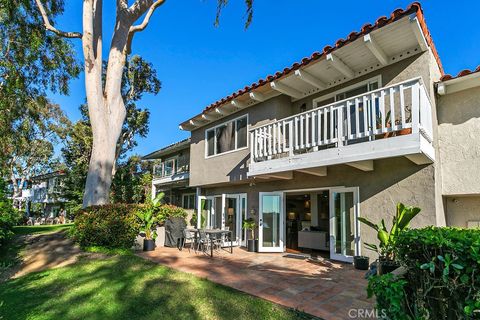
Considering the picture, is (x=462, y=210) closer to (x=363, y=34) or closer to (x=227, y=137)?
(x=363, y=34)

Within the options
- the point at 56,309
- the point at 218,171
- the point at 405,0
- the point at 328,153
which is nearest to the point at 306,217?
the point at 218,171

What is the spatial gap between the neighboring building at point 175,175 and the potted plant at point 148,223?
6894 millimetres

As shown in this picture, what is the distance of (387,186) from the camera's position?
8.06 m

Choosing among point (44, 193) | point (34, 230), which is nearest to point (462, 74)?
point (34, 230)

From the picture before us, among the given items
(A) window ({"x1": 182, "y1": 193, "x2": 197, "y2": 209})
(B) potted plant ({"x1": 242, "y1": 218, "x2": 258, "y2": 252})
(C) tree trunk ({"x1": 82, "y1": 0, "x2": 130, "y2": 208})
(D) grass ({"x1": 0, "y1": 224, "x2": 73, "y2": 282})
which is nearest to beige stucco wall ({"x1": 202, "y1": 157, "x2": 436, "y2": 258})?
(B) potted plant ({"x1": 242, "y1": 218, "x2": 258, "y2": 252})

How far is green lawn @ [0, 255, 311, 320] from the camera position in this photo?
4.99m

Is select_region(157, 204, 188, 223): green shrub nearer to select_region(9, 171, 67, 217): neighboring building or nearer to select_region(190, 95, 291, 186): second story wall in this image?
select_region(190, 95, 291, 186): second story wall

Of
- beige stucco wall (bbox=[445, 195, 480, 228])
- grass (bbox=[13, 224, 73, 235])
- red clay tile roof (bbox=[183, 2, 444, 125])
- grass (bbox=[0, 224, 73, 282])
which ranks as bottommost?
grass (bbox=[13, 224, 73, 235])

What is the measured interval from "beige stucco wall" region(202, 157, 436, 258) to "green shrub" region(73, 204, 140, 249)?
23.3 feet

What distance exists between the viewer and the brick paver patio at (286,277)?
5.40 metres

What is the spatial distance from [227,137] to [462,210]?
9.29 meters

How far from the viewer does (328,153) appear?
8.22m

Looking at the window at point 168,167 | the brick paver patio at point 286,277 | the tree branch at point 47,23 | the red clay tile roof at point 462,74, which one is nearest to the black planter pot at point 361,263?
the brick paver patio at point 286,277

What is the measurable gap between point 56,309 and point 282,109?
30.6 ft
